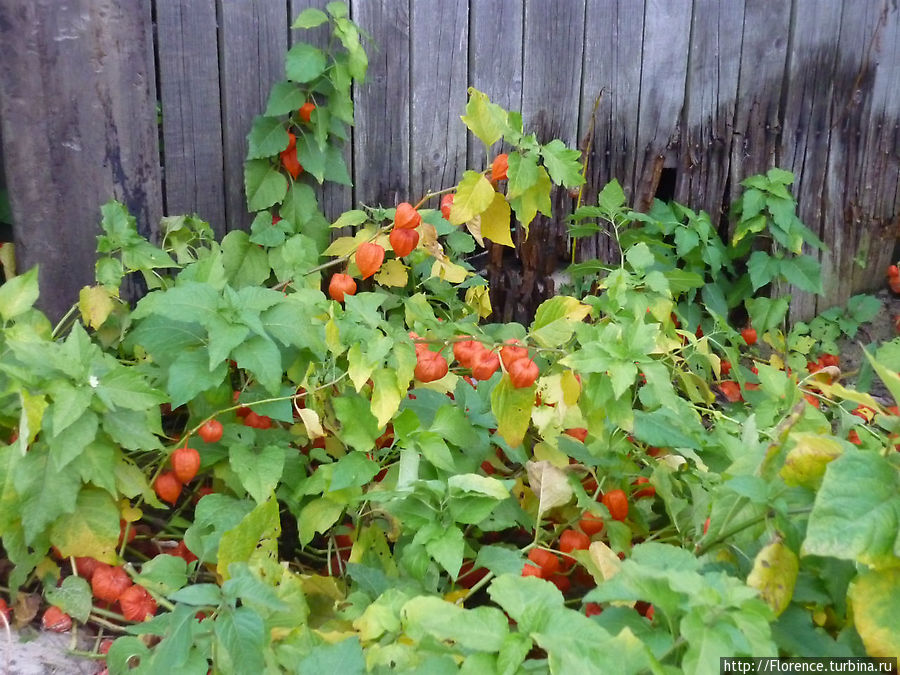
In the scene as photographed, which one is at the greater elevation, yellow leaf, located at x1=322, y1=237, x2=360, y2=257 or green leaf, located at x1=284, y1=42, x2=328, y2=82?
green leaf, located at x1=284, y1=42, x2=328, y2=82

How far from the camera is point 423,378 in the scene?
1.97m

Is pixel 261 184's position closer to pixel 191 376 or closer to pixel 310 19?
pixel 310 19

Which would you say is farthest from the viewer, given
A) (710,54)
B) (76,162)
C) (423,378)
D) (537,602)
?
(710,54)

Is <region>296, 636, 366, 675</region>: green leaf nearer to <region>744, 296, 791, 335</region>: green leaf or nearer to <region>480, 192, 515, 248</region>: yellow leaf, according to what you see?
<region>480, 192, 515, 248</region>: yellow leaf

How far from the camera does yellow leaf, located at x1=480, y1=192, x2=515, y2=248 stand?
97.9 inches

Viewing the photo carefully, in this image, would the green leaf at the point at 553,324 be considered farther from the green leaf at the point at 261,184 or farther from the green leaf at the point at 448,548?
the green leaf at the point at 261,184

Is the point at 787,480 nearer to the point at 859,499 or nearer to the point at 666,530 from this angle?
the point at 859,499

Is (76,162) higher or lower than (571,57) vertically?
lower

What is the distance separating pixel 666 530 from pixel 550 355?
0.51 m

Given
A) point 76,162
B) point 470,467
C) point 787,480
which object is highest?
point 76,162

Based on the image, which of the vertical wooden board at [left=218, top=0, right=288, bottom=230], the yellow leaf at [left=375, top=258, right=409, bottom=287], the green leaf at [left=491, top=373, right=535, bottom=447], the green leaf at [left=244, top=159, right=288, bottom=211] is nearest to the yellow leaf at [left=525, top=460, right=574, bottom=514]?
the green leaf at [left=491, top=373, right=535, bottom=447]

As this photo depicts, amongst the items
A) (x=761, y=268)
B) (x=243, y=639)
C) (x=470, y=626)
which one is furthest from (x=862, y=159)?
(x=243, y=639)

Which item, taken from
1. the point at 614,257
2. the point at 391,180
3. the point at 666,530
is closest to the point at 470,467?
the point at 666,530

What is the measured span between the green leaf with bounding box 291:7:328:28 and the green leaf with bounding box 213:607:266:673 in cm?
189
